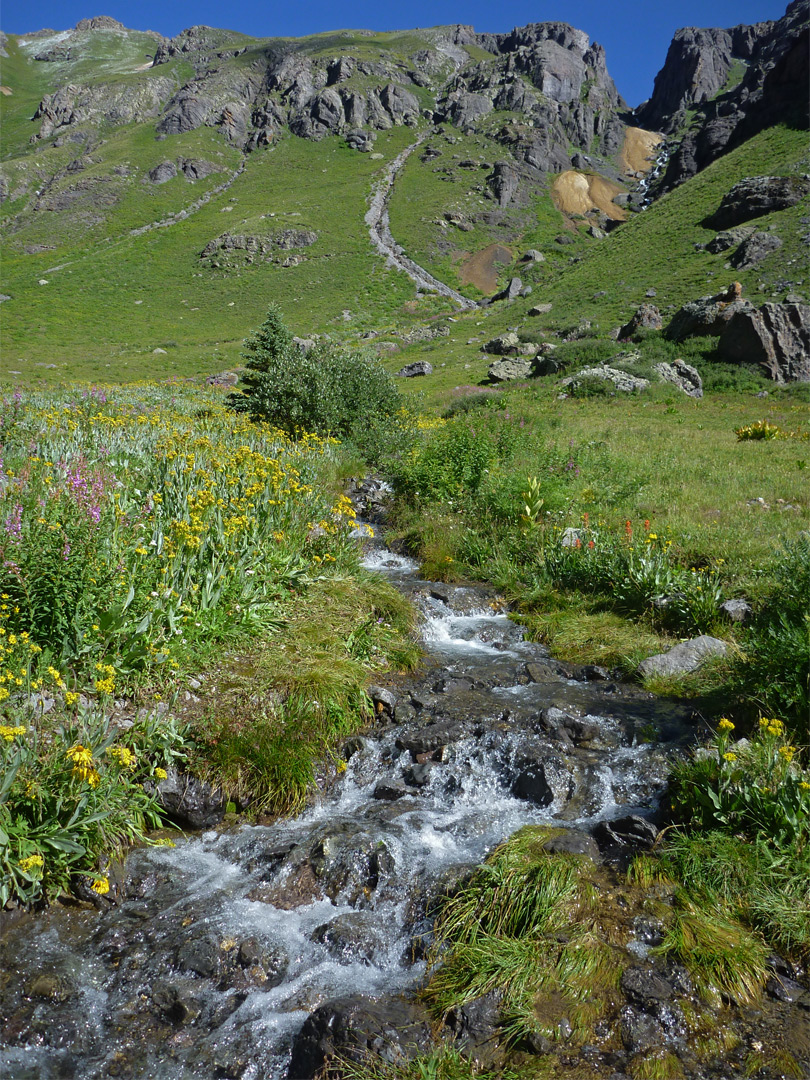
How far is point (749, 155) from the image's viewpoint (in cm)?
6094

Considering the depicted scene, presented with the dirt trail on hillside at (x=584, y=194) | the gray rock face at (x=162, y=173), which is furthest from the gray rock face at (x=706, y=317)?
the gray rock face at (x=162, y=173)

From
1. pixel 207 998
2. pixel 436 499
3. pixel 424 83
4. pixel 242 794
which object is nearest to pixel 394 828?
pixel 242 794

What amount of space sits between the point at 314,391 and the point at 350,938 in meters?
14.5

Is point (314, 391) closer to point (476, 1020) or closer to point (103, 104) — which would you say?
point (476, 1020)

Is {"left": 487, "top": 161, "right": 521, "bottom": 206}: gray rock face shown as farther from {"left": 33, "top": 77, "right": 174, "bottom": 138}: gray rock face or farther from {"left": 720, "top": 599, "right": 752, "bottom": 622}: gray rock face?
{"left": 720, "top": 599, "right": 752, "bottom": 622}: gray rock face

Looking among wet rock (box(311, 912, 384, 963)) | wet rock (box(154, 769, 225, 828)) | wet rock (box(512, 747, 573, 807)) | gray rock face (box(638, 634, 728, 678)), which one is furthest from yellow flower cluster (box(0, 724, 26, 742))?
gray rock face (box(638, 634, 728, 678))

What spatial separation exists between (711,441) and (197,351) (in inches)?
1755

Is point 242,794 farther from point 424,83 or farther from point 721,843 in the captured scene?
point 424,83

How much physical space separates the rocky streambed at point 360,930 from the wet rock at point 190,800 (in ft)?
0.48

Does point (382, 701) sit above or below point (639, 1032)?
above

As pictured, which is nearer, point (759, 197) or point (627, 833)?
point (627, 833)

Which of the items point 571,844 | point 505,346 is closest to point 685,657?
point 571,844

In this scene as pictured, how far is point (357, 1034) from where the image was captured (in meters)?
3.01

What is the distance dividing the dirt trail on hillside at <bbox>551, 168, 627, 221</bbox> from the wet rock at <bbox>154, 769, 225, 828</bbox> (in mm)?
130853
